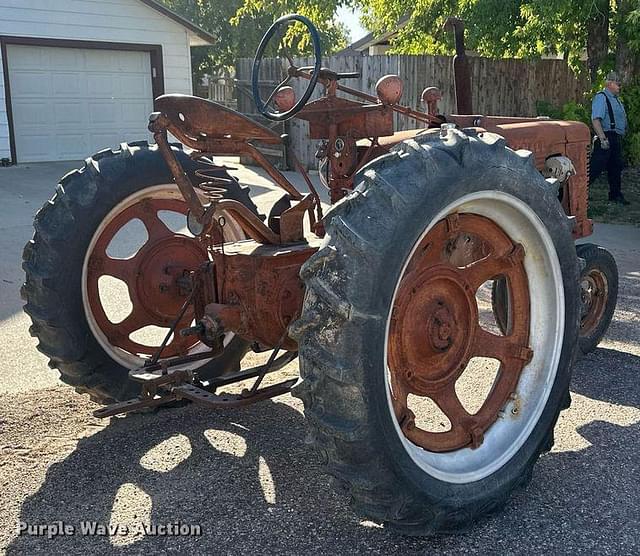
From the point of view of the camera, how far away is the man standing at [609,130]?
11836 mm

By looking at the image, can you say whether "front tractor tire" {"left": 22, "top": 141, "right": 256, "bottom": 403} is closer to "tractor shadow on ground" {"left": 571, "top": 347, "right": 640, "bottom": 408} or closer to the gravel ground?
the gravel ground

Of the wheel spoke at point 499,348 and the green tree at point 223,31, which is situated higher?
the green tree at point 223,31

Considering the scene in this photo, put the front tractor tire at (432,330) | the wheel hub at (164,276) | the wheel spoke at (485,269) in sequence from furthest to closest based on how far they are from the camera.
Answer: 1. the wheel hub at (164,276)
2. the wheel spoke at (485,269)
3. the front tractor tire at (432,330)

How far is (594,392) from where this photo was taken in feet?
15.1

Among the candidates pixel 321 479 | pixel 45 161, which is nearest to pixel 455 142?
pixel 321 479

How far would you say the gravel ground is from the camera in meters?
3.04

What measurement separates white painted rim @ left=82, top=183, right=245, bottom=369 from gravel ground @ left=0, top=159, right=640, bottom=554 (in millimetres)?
328

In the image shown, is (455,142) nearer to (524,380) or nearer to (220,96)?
(524,380)

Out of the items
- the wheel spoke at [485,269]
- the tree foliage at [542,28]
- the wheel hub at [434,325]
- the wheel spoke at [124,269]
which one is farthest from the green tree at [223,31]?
the wheel hub at [434,325]

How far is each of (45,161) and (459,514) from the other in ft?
50.7

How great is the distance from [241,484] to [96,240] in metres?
1.44

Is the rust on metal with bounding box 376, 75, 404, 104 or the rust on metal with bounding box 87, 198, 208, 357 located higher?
the rust on metal with bounding box 376, 75, 404, 104

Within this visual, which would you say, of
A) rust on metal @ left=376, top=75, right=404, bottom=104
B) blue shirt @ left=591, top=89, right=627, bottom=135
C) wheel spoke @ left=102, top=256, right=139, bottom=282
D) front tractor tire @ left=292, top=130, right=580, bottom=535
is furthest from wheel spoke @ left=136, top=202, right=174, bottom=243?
blue shirt @ left=591, top=89, right=627, bottom=135

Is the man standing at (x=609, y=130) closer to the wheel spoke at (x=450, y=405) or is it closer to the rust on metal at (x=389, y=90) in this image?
the rust on metal at (x=389, y=90)
